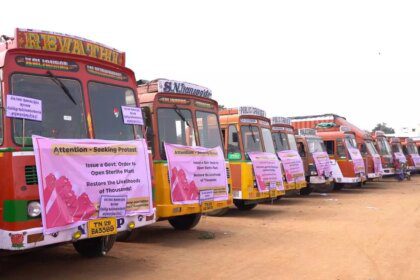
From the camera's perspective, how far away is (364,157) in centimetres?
2041

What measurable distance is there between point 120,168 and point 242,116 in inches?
247

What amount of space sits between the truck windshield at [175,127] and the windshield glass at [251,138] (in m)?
3.20

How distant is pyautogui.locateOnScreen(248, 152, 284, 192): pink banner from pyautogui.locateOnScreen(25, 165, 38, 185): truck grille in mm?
6955

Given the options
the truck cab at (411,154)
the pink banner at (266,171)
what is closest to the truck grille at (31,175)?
the pink banner at (266,171)

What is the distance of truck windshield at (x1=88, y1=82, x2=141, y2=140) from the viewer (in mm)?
6109

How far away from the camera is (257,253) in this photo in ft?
23.7

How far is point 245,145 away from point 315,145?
21.4 ft

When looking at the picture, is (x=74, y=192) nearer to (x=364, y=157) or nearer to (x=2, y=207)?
(x=2, y=207)

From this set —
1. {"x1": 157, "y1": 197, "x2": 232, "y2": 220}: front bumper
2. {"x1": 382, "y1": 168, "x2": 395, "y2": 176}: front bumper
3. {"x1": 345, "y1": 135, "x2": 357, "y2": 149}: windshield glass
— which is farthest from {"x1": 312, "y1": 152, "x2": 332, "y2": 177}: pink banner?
{"x1": 157, "y1": 197, "x2": 232, "y2": 220}: front bumper

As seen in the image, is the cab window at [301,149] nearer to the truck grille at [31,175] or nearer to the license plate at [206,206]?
the license plate at [206,206]

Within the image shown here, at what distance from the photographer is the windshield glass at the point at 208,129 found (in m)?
9.11

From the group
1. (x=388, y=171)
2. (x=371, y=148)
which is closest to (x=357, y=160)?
(x=371, y=148)

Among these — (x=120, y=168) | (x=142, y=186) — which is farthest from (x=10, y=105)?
(x=142, y=186)

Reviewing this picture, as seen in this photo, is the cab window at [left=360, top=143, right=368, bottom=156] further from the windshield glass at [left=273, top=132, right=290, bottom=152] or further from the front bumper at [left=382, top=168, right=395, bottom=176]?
the windshield glass at [left=273, top=132, right=290, bottom=152]
